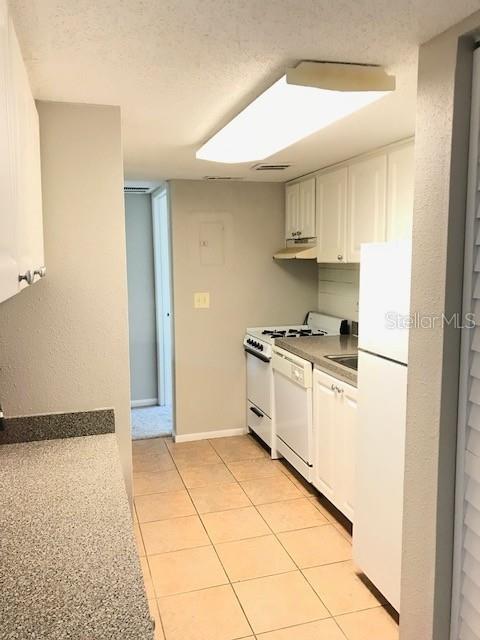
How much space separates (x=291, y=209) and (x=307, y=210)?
0.32 meters

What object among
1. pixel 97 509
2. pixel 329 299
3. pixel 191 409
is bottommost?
pixel 191 409

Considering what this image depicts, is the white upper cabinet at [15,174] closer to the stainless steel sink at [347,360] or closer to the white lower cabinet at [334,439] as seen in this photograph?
the white lower cabinet at [334,439]

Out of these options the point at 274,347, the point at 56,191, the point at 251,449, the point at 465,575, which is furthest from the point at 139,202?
the point at 465,575

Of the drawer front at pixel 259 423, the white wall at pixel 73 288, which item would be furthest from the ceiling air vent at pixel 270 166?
the drawer front at pixel 259 423

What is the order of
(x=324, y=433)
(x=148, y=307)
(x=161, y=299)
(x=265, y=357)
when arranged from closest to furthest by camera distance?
1. (x=324, y=433)
2. (x=265, y=357)
3. (x=161, y=299)
4. (x=148, y=307)

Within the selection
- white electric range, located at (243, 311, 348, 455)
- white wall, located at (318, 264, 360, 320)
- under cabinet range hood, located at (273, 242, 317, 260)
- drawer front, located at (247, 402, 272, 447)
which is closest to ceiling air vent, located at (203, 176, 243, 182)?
under cabinet range hood, located at (273, 242, 317, 260)

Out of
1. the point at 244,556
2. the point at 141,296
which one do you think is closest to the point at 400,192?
the point at 244,556

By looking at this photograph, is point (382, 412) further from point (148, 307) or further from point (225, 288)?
point (148, 307)

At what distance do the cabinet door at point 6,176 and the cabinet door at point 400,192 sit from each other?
212 centimetres

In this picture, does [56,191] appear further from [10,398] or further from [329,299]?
[329,299]

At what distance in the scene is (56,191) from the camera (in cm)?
208

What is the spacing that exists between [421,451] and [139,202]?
166 inches

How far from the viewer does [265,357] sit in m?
4.00

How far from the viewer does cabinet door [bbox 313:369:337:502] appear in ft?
10.1
